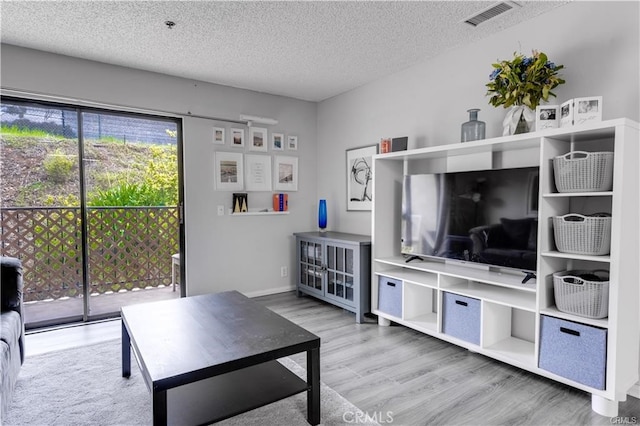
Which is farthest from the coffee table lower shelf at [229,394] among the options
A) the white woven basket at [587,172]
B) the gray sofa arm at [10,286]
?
the white woven basket at [587,172]

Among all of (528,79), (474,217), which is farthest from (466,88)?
(474,217)

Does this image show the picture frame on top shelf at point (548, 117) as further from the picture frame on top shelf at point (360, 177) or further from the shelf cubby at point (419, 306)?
the picture frame on top shelf at point (360, 177)

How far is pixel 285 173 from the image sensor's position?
4.27 m

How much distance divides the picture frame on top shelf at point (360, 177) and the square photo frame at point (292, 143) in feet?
2.25

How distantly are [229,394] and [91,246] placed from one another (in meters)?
2.46

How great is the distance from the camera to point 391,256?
3270 millimetres

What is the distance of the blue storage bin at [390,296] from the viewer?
2949mm

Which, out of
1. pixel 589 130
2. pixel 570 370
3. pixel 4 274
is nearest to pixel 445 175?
pixel 589 130

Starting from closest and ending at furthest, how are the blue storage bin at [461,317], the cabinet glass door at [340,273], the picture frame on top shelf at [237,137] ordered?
the blue storage bin at [461,317] < the cabinet glass door at [340,273] < the picture frame on top shelf at [237,137]

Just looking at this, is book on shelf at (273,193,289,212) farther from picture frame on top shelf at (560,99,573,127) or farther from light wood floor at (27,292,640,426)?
picture frame on top shelf at (560,99,573,127)

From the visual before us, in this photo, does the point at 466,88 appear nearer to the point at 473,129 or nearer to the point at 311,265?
the point at 473,129

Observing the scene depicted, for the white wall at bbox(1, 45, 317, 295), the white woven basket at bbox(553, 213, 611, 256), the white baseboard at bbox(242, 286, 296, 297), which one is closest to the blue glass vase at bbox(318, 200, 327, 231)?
the white wall at bbox(1, 45, 317, 295)

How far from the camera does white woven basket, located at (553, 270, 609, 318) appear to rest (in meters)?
1.83

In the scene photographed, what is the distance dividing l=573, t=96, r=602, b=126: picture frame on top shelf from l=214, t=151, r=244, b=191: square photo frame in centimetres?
301
